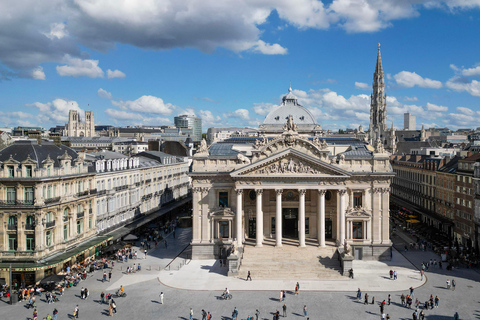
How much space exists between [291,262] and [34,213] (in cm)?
3344

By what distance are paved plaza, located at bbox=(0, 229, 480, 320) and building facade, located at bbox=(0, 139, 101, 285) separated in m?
5.86

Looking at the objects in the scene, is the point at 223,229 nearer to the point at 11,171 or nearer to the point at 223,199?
the point at 223,199

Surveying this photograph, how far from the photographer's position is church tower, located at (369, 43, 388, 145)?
165 metres

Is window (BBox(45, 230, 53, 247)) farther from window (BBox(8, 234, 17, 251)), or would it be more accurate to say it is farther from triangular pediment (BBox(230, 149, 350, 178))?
triangular pediment (BBox(230, 149, 350, 178))

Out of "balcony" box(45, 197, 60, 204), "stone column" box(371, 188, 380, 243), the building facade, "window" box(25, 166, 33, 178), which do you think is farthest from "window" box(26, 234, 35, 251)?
"stone column" box(371, 188, 380, 243)

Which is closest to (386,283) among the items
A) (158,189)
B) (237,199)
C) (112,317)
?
(237,199)

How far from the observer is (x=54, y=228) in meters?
58.3

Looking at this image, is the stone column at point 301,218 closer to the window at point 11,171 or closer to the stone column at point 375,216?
the stone column at point 375,216

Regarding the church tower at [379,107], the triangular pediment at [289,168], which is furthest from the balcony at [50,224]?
the church tower at [379,107]

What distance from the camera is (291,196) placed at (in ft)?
226

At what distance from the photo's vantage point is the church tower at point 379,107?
16462 cm

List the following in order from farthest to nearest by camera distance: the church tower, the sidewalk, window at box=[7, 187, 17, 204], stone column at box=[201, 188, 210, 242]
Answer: the church tower, stone column at box=[201, 188, 210, 242], window at box=[7, 187, 17, 204], the sidewalk

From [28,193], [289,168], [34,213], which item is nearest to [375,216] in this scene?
[289,168]

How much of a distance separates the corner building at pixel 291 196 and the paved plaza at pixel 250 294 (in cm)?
492
